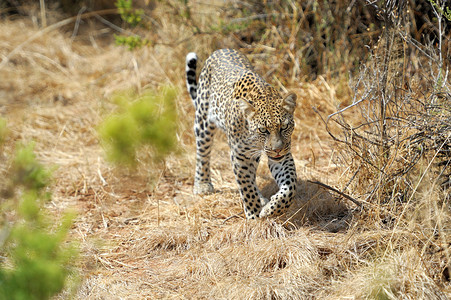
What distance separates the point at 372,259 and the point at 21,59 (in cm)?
907

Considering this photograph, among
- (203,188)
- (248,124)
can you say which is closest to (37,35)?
(203,188)

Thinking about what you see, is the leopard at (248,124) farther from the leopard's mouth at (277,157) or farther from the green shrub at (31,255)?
the green shrub at (31,255)

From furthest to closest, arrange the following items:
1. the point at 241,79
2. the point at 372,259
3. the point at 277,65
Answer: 1. the point at 277,65
2. the point at 241,79
3. the point at 372,259

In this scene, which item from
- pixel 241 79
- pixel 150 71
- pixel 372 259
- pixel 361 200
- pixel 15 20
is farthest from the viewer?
pixel 15 20

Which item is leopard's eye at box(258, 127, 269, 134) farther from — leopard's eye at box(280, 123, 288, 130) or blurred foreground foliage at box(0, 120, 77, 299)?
blurred foreground foliage at box(0, 120, 77, 299)

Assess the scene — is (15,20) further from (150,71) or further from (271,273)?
(271,273)

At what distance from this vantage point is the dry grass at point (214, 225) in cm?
444

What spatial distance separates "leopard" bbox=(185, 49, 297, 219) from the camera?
528 centimetres

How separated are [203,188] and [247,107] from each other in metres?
1.85

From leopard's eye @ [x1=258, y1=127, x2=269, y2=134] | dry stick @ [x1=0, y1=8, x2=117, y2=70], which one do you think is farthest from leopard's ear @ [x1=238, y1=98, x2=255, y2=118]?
dry stick @ [x1=0, y1=8, x2=117, y2=70]

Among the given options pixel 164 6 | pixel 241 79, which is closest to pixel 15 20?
pixel 164 6

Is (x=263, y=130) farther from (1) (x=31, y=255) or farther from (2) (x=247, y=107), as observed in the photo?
(1) (x=31, y=255)

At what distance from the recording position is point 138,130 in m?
2.03

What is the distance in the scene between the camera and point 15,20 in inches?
488
